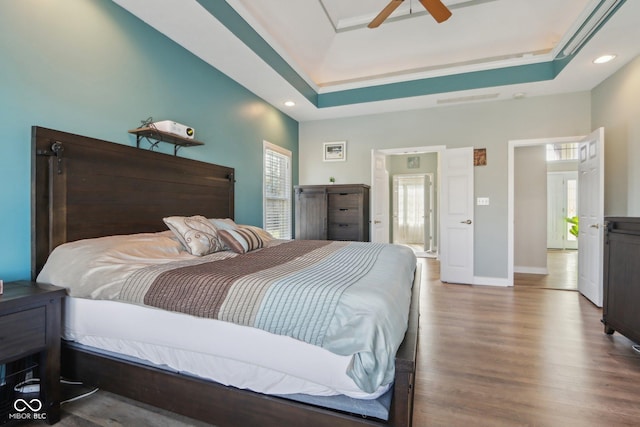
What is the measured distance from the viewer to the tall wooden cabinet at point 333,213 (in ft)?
15.1

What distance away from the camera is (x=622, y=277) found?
2496 mm

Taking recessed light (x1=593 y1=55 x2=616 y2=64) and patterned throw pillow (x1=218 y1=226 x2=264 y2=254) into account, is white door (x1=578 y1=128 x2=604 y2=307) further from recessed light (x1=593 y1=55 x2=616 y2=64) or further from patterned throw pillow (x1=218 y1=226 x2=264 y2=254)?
patterned throw pillow (x1=218 y1=226 x2=264 y2=254)

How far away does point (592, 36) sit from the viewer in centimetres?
282

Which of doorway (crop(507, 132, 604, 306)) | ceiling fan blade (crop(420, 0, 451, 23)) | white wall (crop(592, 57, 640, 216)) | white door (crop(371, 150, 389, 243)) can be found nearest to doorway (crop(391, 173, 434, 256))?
white door (crop(371, 150, 389, 243))

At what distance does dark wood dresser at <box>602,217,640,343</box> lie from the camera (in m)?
2.34

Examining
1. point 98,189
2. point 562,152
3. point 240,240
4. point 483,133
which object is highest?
point 562,152

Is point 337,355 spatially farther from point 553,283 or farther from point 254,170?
point 553,283

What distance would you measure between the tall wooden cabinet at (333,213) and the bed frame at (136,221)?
178 centimetres

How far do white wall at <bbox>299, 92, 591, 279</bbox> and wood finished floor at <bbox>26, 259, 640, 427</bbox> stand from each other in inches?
58.3

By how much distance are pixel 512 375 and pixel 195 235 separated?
2.41m

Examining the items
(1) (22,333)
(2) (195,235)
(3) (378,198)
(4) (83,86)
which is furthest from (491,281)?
(4) (83,86)

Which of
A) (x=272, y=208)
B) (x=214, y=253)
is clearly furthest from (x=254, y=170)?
(x=214, y=253)

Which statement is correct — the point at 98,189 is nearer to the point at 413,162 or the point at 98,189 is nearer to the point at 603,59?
the point at 603,59

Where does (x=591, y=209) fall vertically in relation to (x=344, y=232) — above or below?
above
